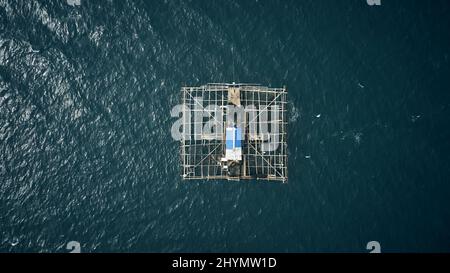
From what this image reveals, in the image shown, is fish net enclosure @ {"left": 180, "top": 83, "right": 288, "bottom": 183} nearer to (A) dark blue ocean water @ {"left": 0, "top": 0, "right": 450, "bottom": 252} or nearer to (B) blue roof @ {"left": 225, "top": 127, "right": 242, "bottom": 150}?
(B) blue roof @ {"left": 225, "top": 127, "right": 242, "bottom": 150}

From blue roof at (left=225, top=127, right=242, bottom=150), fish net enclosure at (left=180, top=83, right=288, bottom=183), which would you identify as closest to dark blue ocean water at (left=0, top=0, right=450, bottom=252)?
fish net enclosure at (left=180, top=83, right=288, bottom=183)

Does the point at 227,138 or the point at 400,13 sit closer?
the point at 227,138

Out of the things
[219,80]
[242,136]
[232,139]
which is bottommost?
[232,139]

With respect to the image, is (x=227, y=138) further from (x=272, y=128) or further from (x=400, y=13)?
(x=400, y=13)

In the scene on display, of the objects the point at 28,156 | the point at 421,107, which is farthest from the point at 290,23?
the point at 28,156

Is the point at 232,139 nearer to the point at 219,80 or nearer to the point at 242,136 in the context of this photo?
the point at 242,136

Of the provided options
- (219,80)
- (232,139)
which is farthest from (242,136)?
(219,80)
